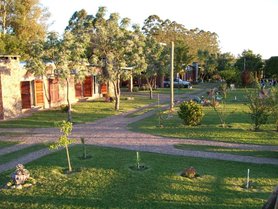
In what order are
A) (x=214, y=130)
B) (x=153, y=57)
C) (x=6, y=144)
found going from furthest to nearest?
(x=153, y=57), (x=214, y=130), (x=6, y=144)

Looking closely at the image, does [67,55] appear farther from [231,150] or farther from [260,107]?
[260,107]

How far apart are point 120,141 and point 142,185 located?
515 cm

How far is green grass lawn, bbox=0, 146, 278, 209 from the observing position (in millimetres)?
7257

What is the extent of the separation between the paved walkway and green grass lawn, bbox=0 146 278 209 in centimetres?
70

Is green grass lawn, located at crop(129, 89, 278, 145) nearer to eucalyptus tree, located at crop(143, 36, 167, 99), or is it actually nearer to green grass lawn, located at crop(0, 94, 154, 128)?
green grass lawn, located at crop(0, 94, 154, 128)

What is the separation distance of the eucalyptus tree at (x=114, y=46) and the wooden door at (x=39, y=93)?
4842 millimetres

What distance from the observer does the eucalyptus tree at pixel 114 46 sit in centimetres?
2083

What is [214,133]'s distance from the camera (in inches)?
567

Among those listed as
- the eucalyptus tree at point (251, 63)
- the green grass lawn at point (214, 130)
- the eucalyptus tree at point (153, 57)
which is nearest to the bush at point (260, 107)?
the green grass lawn at point (214, 130)

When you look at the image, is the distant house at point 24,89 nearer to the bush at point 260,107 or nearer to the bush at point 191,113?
the bush at point 191,113

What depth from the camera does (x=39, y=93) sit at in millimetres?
23000

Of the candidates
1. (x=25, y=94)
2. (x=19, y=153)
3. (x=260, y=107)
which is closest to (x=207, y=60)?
(x=25, y=94)

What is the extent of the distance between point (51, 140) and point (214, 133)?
294 inches

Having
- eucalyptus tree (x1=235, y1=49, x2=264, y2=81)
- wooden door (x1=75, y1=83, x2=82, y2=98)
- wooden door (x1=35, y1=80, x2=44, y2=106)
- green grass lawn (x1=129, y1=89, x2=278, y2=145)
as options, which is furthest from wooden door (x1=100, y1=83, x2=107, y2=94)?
eucalyptus tree (x1=235, y1=49, x2=264, y2=81)
